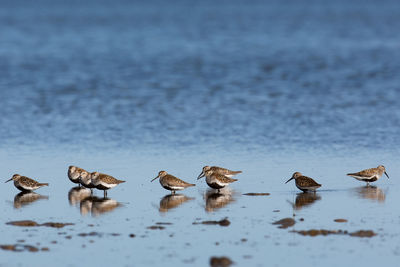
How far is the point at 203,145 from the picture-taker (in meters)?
28.8

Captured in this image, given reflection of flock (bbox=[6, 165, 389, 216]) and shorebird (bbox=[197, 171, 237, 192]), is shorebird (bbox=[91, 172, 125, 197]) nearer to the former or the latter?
reflection of flock (bbox=[6, 165, 389, 216])

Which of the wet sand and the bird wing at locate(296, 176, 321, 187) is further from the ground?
the bird wing at locate(296, 176, 321, 187)

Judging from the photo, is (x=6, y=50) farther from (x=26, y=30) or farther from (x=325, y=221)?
(x=325, y=221)

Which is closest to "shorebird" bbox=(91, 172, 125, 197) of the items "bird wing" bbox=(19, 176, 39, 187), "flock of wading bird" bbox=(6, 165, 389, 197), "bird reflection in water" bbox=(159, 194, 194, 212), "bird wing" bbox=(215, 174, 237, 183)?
"flock of wading bird" bbox=(6, 165, 389, 197)

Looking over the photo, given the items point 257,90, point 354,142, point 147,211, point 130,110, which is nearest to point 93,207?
point 147,211

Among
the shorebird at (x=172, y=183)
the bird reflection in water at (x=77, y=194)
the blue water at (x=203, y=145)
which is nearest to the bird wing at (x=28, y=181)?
the blue water at (x=203, y=145)

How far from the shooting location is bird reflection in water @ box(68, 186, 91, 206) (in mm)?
20070

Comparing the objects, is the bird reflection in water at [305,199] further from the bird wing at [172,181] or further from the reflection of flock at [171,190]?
the bird wing at [172,181]

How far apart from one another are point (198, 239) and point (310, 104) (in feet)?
82.9

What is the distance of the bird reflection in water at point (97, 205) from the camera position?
61.9ft

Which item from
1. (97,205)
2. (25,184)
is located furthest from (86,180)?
(97,205)

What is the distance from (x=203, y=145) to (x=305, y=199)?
30.0 feet

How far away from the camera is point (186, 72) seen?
58.5m

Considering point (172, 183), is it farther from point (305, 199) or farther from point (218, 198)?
point (305, 199)
